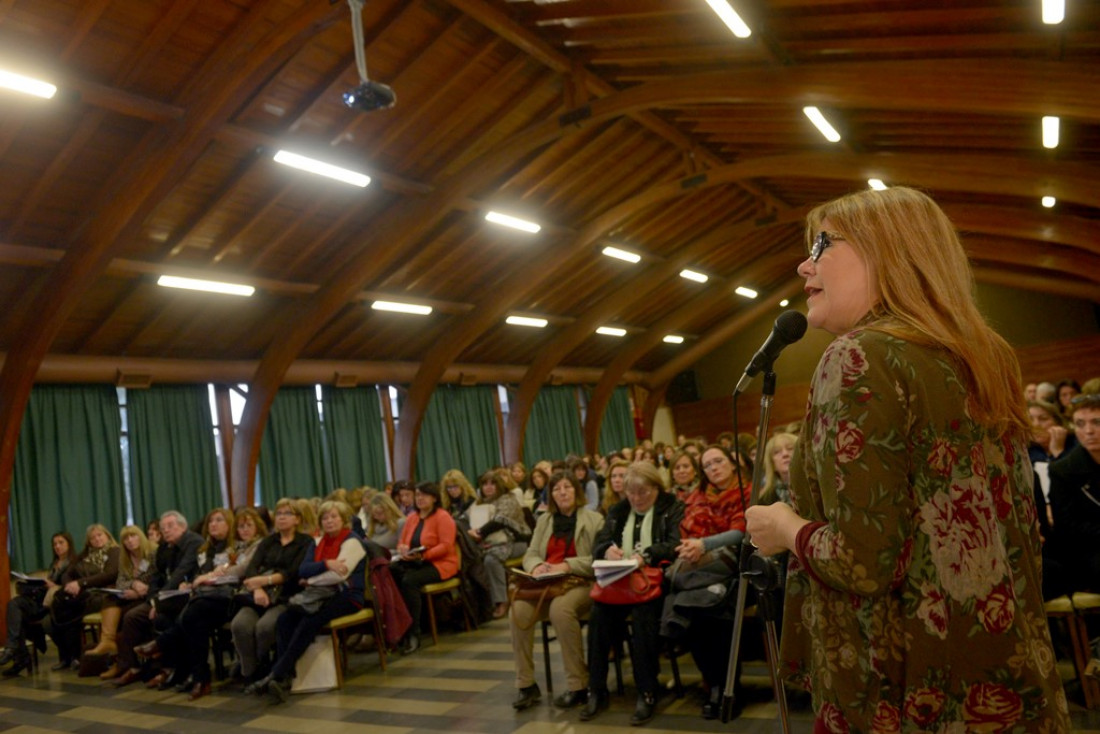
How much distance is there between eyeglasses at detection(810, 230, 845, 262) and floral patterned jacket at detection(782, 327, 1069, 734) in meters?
0.19

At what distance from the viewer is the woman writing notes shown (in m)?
1.14

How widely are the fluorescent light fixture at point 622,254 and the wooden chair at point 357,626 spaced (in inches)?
359

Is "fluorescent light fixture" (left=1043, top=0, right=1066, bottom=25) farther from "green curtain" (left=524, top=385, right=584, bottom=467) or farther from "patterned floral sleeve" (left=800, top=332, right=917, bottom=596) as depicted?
"green curtain" (left=524, top=385, right=584, bottom=467)

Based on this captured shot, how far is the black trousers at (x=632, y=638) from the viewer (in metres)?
4.18

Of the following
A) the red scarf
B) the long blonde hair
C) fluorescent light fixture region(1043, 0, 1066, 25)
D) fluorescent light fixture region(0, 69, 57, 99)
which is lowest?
the red scarf

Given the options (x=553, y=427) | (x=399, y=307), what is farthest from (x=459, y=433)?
(x=399, y=307)

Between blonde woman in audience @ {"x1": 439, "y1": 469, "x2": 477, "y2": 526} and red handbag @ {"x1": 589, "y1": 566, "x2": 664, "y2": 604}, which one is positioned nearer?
red handbag @ {"x1": 589, "y1": 566, "x2": 664, "y2": 604}

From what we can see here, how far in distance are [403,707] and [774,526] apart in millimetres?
4165

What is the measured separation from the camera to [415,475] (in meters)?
14.4

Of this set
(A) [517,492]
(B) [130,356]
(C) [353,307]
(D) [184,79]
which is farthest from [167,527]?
(C) [353,307]

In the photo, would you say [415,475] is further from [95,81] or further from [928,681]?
[928,681]

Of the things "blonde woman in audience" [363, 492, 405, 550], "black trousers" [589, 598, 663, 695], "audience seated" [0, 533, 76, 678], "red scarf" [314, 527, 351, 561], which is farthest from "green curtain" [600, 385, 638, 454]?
"black trousers" [589, 598, 663, 695]

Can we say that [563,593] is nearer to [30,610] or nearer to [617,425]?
[30,610]

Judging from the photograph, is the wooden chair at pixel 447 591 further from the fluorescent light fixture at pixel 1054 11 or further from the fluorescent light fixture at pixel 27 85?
the fluorescent light fixture at pixel 1054 11
